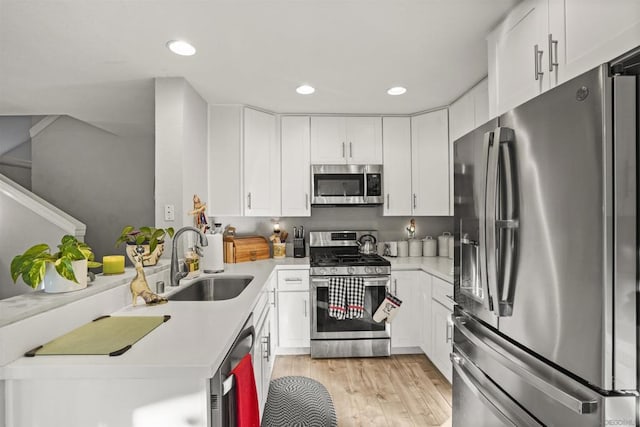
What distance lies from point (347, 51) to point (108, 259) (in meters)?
1.80

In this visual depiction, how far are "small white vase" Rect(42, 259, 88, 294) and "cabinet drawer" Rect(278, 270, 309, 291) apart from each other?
73.3 inches

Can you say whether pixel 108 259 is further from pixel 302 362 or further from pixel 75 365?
pixel 302 362

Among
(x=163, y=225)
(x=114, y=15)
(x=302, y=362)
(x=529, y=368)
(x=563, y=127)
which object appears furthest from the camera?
(x=302, y=362)

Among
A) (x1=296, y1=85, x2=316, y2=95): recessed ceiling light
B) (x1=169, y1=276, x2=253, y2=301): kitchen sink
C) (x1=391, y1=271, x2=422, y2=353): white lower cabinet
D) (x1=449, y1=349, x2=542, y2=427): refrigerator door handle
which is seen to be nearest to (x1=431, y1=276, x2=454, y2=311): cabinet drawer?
(x1=391, y1=271, x2=422, y2=353): white lower cabinet

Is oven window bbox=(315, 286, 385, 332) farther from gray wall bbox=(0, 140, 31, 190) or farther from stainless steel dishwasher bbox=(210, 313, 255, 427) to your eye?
gray wall bbox=(0, 140, 31, 190)

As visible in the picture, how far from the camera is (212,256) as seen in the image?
8.43ft

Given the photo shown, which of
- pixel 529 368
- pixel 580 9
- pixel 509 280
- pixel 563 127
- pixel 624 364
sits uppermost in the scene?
pixel 580 9

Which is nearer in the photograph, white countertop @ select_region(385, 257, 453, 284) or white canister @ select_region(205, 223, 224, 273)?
white canister @ select_region(205, 223, 224, 273)

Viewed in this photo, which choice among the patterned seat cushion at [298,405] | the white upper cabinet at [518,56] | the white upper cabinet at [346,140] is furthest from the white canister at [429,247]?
the white upper cabinet at [518,56]

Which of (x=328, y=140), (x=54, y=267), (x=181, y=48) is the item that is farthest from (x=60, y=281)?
(x=328, y=140)

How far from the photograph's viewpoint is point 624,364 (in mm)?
858

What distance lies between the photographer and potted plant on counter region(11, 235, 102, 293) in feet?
4.06

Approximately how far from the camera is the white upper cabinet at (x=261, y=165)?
3.21 metres

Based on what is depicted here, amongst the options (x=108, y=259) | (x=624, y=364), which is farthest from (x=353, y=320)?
(x=624, y=364)
